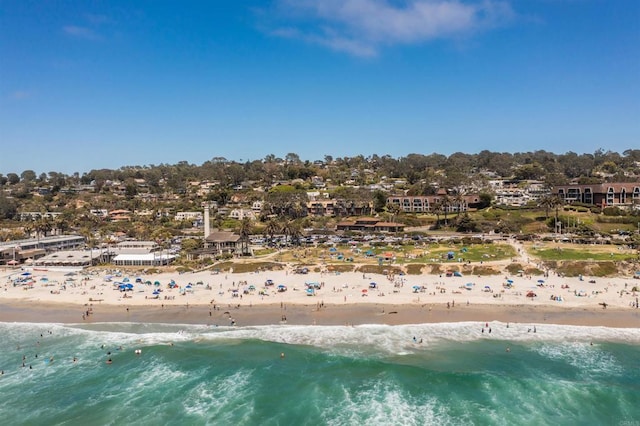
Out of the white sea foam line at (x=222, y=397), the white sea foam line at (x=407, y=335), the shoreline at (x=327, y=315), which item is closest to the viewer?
the white sea foam line at (x=222, y=397)

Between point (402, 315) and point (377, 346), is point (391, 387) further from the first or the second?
point (402, 315)

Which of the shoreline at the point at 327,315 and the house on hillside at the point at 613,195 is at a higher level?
the house on hillside at the point at 613,195

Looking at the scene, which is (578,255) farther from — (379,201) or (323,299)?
(379,201)

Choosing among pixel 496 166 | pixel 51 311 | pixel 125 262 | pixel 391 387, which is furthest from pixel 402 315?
pixel 496 166

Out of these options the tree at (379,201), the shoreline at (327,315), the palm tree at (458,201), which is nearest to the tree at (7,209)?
the shoreline at (327,315)

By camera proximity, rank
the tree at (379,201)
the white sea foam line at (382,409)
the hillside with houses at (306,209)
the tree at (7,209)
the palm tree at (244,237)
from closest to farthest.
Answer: the white sea foam line at (382,409), the palm tree at (244,237), the hillside with houses at (306,209), the tree at (379,201), the tree at (7,209)

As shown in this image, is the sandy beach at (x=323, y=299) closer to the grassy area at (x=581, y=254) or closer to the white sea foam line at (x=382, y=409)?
the grassy area at (x=581, y=254)

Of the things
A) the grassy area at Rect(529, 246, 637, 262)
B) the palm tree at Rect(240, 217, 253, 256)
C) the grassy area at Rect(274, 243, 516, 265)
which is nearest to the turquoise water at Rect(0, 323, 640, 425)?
the grassy area at Rect(529, 246, 637, 262)
